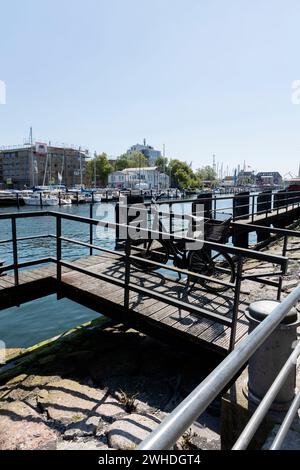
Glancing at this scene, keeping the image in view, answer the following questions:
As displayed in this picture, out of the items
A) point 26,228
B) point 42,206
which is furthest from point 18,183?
point 26,228

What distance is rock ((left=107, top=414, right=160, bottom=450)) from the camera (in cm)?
322

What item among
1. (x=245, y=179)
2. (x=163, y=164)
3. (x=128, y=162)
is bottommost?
(x=245, y=179)

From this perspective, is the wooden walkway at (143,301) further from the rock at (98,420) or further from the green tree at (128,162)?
the green tree at (128,162)

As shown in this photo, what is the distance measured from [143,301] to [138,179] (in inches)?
4257

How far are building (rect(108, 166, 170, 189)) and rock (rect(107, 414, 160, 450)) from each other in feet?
318

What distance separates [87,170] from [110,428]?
117 meters

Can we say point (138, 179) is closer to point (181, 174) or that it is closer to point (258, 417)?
point (181, 174)

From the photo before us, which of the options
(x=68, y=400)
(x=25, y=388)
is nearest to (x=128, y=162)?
(x=25, y=388)

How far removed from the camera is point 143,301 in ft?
Answer: 16.6

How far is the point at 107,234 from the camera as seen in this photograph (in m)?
22.7

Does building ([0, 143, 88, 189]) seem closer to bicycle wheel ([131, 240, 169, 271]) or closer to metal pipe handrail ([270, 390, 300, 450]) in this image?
bicycle wheel ([131, 240, 169, 271])

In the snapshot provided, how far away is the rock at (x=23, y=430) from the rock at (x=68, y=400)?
0.18 m

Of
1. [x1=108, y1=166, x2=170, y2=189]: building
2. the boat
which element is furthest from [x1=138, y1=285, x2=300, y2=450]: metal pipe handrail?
[x1=108, y1=166, x2=170, y2=189]: building

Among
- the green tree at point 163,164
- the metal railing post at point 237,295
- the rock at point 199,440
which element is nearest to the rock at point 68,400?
the rock at point 199,440
